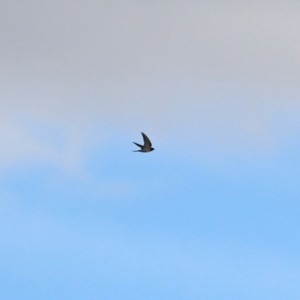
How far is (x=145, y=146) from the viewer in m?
96.1
